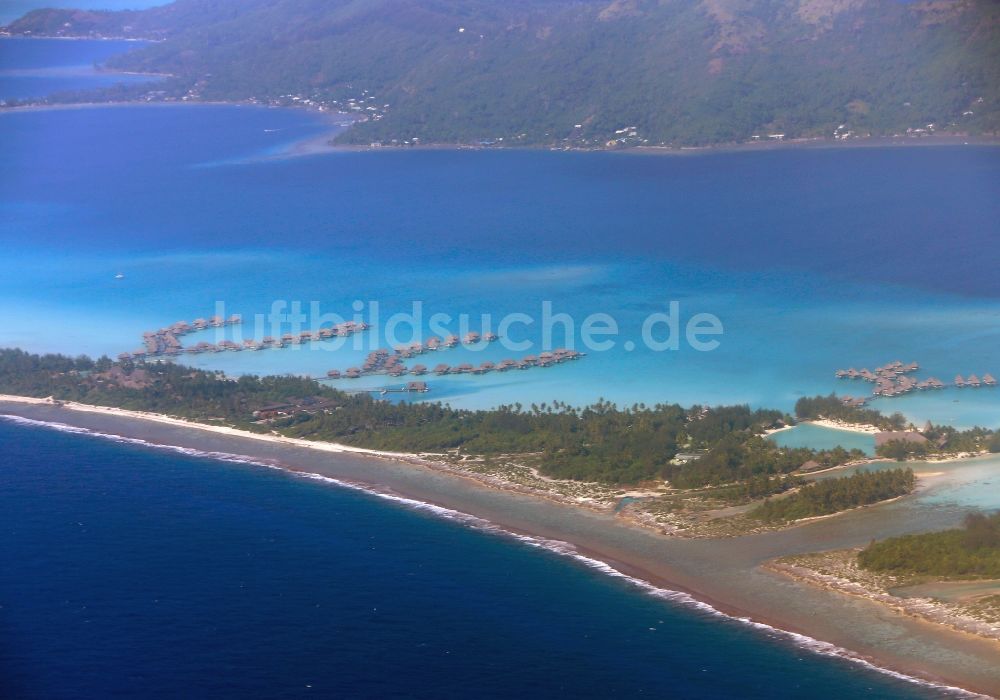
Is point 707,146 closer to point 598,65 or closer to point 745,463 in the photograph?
point 598,65

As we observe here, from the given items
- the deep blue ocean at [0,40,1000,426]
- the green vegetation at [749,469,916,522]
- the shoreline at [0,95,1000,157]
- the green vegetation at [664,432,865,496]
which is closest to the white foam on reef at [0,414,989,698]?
the green vegetation at [749,469,916,522]

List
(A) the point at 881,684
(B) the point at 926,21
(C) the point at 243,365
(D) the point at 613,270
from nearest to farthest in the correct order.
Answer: (A) the point at 881,684 → (C) the point at 243,365 → (D) the point at 613,270 → (B) the point at 926,21

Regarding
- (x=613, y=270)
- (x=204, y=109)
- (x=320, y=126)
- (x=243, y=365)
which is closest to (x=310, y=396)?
(x=243, y=365)

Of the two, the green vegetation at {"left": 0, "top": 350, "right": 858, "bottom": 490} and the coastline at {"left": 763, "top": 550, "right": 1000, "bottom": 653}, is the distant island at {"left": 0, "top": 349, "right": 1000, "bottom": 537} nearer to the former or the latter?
the green vegetation at {"left": 0, "top": 350, "right": 858, "bottom": 490}

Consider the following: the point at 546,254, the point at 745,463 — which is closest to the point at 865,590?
the point at 745,463

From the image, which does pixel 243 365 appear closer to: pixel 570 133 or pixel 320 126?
pixel 570 133

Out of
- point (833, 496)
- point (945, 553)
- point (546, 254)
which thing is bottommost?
point (945, 553)
